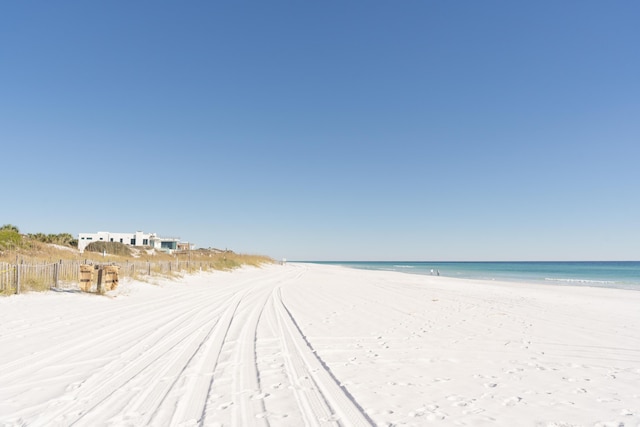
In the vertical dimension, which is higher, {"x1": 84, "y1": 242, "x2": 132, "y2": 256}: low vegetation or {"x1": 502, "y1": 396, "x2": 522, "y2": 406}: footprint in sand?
{"x1": 84, "y1": 242, "x2": 132, "y2": 256}: low vegetation

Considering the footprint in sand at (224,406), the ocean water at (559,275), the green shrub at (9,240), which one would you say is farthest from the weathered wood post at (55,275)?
the ocean water at (559,275)

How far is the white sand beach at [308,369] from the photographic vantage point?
164 inches

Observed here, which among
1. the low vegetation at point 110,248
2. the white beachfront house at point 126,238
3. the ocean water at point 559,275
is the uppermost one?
the white beachfront house at point 126,238

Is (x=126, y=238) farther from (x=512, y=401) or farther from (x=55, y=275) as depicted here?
(x=512, y=401)

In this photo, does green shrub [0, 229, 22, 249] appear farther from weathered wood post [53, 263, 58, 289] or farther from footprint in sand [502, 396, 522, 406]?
footprint in sand [502, 396, 522, 406]

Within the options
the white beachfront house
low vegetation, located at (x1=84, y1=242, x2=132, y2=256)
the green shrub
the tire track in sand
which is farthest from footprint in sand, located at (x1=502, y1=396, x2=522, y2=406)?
the white beachfront house

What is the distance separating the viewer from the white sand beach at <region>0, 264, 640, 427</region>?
13.7 ft

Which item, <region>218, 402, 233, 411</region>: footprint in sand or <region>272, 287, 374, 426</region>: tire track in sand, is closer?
<region>272, 287, 374, 426</region>: tire track in sand

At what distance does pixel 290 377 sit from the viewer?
17.7 feet

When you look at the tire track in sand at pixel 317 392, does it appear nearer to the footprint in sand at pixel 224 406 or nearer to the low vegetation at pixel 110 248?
the footprint in sand at pixel 224 406

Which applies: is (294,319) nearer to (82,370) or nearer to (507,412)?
→ (82,370)

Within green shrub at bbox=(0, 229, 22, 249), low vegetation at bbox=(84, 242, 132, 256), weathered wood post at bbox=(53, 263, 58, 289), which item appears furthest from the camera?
low vegetation at bbox=(84, 242, 132, 256)

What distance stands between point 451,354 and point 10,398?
22.0 feet

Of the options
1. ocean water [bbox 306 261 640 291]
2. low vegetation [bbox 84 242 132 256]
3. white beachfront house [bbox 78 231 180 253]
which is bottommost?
ocean water [bbox 306 261 640 291]
